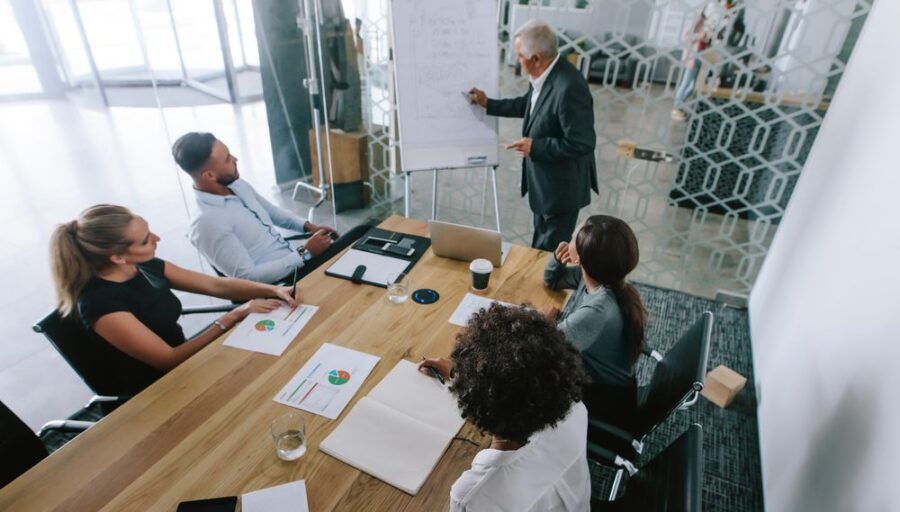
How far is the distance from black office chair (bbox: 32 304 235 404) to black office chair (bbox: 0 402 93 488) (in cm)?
20

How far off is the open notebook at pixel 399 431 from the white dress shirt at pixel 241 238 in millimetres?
1031

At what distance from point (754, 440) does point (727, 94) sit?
1873 mm

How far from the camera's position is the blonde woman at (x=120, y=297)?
1501 millimetres

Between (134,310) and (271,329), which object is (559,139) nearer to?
(271,329)

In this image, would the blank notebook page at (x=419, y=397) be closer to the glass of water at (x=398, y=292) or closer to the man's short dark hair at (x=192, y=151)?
the glass of water at (x=398, y=292)

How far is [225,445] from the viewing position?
1.24 m

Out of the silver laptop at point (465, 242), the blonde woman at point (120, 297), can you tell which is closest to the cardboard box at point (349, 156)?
the silver laptop at point (465, 242)

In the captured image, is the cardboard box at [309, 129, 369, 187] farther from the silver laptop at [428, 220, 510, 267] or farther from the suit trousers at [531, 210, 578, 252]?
the silver laptop at [428, 220, 510, 267]

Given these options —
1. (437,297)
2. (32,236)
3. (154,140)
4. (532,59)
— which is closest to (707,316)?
(437,297)

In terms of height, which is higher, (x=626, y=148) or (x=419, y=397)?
(x=626, y=148)

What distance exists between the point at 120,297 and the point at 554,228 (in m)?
2.15

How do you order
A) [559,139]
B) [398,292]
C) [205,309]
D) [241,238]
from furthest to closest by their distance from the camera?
1. [559,139]
2. [241,238]
3. [205,309]
4. [398,292]

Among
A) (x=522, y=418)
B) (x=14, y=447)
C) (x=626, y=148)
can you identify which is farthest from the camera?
(x=626, y=148)

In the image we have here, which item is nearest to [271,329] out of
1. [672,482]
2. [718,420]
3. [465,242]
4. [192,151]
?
[465,242]
